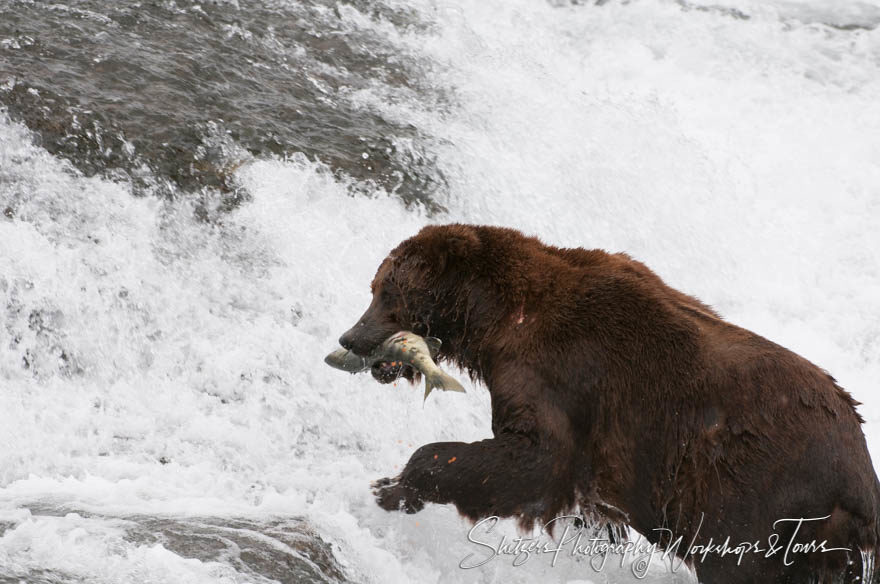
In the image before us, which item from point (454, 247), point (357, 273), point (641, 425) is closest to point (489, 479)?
point (641, 425)

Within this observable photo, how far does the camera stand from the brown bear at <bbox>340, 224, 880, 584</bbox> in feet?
14.2

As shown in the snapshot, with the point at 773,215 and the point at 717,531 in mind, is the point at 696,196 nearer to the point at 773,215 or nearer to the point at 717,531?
the point at 773,215

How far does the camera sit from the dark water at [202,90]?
6.88 m

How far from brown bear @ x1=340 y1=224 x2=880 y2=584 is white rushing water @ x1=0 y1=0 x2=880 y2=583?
70 cm

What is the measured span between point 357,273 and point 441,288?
172 centimetres

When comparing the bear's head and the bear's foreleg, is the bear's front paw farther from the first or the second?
the bear's head

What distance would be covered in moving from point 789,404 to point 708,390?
0.34 meters

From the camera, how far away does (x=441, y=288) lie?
521 centimetres

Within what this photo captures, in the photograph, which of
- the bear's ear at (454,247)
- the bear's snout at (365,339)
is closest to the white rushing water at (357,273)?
the bear's snout at (365,339)

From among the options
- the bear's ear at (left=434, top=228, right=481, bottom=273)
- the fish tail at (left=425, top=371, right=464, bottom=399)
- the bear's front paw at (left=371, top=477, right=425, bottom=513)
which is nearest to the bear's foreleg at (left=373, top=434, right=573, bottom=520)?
the bear's front paw at (left=371, top=477, right=425, bottom=513)

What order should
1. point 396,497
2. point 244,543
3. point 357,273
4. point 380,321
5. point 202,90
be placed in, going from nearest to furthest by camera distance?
point 244,543
point 396,497
point 380,321
point 357,273
point 202,90

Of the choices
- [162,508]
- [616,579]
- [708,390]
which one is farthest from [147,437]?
[708,390]

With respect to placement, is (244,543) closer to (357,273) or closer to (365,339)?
(365,339)

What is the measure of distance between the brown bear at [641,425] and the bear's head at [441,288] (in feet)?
0.03
